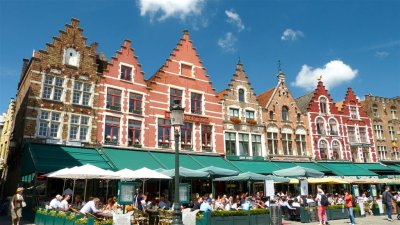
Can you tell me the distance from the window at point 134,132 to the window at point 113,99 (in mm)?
1416

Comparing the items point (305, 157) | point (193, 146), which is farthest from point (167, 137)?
point (305, 157)

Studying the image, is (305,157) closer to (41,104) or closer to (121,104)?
(121,104)

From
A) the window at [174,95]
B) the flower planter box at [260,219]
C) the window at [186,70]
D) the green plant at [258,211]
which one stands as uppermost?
the window at [186,70]

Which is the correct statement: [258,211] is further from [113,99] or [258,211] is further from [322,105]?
[322,105]

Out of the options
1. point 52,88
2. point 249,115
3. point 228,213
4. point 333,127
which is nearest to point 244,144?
point 249,115

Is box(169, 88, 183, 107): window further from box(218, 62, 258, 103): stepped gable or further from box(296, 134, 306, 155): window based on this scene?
box(296, 134, 306, 155): window

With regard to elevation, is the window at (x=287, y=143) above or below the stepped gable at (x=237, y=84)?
below

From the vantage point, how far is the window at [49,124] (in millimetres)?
19906

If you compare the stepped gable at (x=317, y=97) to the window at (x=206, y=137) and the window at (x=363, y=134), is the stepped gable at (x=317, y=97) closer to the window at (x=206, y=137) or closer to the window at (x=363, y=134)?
the window at (x=363, y=134)

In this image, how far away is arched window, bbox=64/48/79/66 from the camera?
21.7m

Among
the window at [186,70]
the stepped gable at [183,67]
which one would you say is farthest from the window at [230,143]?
the window at [186,70]

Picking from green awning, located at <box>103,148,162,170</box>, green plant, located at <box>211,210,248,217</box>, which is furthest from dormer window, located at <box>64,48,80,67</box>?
green plant, located at <box>211,210,248,217</box>

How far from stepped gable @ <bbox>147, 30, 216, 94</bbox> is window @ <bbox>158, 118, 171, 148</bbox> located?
2.91 meters

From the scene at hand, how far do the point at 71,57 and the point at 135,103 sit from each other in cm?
527
